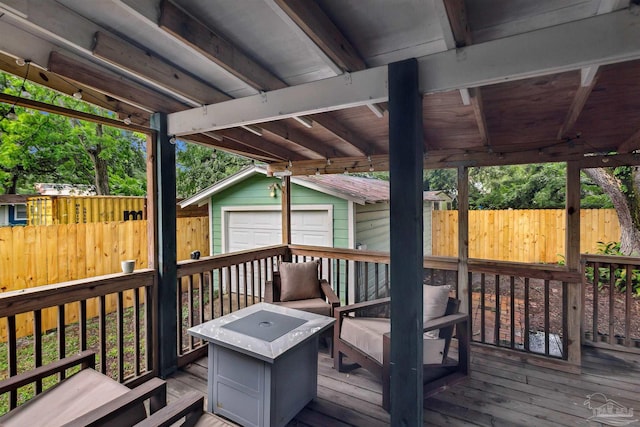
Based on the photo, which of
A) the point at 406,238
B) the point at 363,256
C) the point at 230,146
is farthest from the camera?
the point at 363,256

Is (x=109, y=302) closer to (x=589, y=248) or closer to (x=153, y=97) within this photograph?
(x=153, y=97)

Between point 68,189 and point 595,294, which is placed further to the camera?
point 68,189

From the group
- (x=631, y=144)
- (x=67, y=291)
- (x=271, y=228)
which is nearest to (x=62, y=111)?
(x=67, y=291)

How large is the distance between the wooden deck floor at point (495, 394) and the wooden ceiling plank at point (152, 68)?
252cm

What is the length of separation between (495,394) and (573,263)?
1550mm

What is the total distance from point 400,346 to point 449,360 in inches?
61.5

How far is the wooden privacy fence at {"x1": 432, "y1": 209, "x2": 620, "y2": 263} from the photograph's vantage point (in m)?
7.05

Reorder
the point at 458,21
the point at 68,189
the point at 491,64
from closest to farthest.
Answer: the point at 458,21, the point at 491,64, the point at 68,189

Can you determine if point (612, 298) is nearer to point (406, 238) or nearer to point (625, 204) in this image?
point (406, 238)

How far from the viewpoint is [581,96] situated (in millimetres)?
2047

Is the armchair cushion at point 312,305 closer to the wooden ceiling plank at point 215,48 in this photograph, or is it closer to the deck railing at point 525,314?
the deck railing at point 525,314

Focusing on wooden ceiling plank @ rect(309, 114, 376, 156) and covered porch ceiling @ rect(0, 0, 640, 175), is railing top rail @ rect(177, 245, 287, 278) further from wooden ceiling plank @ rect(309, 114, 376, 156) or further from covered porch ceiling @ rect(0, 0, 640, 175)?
wooden ceiling plank @ rect(309, 114, 376, 156)

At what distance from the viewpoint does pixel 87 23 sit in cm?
175

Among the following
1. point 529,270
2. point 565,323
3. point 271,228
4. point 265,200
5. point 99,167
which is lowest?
point 565,323
